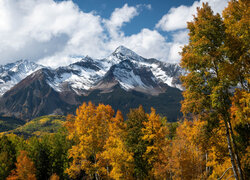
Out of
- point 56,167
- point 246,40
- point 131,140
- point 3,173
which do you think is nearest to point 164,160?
point 131,140

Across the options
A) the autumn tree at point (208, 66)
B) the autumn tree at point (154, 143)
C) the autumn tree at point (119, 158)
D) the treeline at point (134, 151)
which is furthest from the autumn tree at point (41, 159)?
the autumn tree at point (208, 66)

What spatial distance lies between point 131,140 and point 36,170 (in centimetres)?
3397

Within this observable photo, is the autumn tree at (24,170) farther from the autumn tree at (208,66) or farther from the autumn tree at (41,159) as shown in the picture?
the autumn tree at (208,66)

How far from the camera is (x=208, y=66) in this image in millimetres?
13742

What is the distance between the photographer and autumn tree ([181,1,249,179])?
1307cm

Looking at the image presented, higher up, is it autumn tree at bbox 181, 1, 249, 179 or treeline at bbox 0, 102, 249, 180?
autumn tree at bbox 181, 1, 249, 179

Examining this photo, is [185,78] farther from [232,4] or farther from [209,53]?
[232,4]

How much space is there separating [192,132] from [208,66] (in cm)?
1962

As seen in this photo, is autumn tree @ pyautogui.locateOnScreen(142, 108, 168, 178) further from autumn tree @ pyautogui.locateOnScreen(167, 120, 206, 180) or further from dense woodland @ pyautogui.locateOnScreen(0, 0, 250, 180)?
autumn tree @ pyautogui.locateOnScreen(167, 120, 206, 180)

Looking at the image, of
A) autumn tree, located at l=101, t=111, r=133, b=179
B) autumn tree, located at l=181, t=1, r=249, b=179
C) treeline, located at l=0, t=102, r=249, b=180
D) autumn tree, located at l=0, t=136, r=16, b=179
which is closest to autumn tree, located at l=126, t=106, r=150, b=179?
treeline, located at l=0, t=102, r=249, b=180

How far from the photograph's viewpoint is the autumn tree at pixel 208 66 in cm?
1307

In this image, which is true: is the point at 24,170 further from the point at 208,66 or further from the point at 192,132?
the point at 208,66

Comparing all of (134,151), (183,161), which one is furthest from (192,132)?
Result: (134,151)

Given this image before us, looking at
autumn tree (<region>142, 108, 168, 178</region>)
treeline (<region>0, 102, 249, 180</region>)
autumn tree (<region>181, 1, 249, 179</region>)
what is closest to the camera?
autumn tree (<region>181, 1, 249, 179</region>)
